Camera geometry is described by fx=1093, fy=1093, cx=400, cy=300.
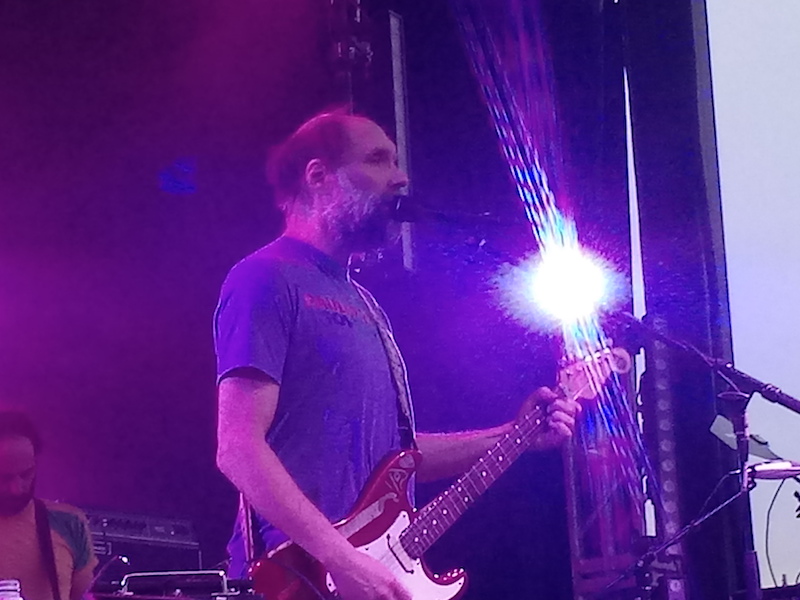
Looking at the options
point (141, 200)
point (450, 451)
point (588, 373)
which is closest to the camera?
point (450, 451)

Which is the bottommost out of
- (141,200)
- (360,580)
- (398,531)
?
(360,580)

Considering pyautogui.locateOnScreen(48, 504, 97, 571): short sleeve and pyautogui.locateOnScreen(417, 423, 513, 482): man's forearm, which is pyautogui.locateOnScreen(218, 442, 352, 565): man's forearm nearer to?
pyautogui.locateOnScreen(417, 423, 513, 482): man's forearm

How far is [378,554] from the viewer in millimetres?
2113

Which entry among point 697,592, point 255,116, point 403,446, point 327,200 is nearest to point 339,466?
point 403,446

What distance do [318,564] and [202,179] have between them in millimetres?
2154

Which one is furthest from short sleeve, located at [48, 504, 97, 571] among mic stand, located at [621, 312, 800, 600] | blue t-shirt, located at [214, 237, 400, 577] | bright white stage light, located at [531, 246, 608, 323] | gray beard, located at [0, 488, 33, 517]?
mic stand, located at [621, 312, 800, 600]

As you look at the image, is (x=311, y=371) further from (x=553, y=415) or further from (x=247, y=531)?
(x=553, y=415)

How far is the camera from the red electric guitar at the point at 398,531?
199cm

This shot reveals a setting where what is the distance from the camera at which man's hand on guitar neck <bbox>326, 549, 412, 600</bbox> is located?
6.37 ft

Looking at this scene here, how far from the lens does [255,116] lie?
12.6ft

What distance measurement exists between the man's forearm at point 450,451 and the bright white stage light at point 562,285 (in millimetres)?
705

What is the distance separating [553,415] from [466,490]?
0.29m

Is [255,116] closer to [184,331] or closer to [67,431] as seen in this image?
[184,331]

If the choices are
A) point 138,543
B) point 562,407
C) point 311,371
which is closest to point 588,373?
point 562,407
